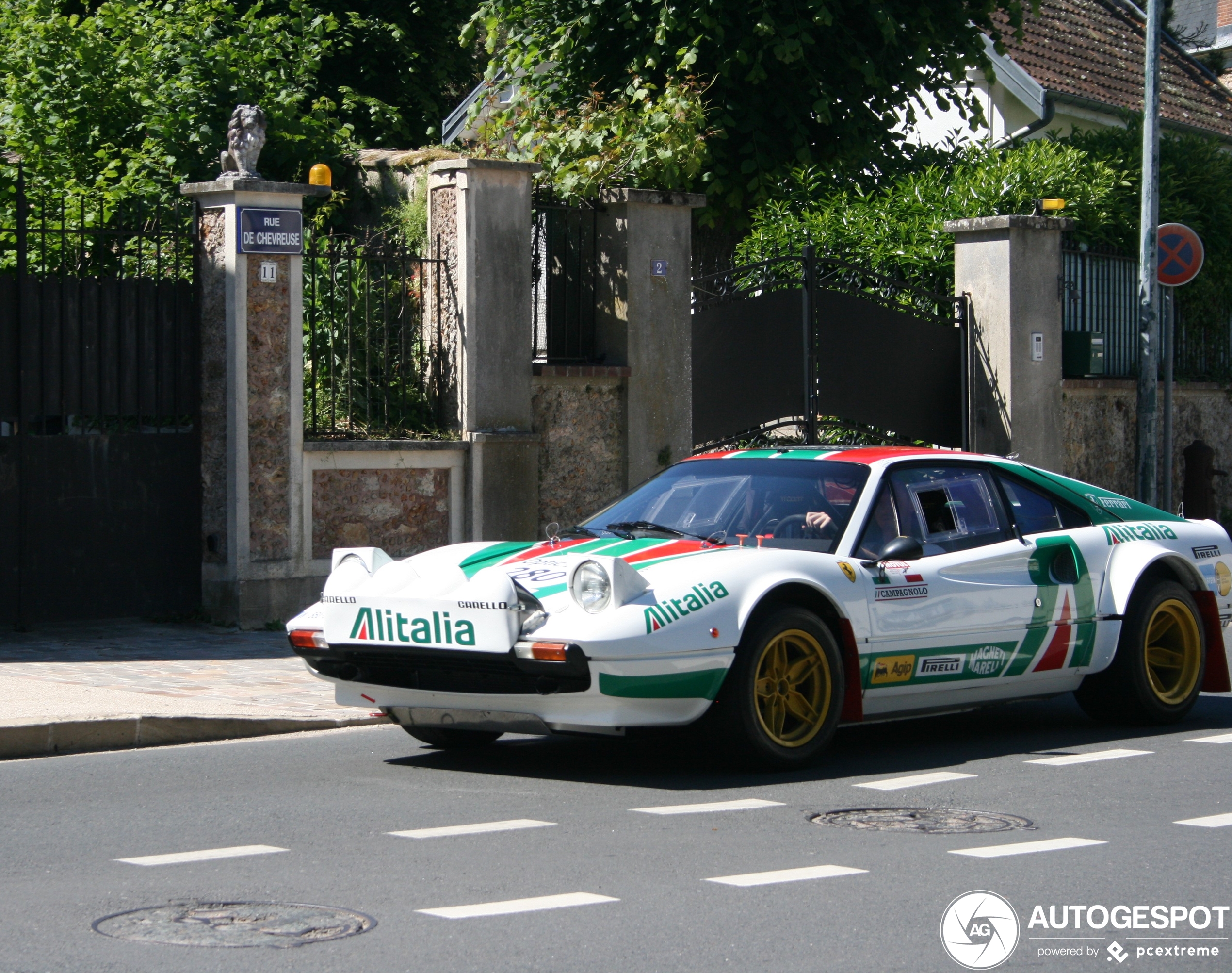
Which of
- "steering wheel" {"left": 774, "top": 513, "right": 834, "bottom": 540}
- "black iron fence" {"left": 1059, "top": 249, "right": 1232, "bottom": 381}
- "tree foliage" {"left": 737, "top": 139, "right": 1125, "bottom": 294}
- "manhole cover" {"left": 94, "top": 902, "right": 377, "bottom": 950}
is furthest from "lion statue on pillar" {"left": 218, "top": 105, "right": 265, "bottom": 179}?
"black iron fence" {"left": 1059, "top": 249, "right": 1232, "bottom": 381}

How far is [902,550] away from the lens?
7711 millimetres

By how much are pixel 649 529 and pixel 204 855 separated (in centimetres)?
287

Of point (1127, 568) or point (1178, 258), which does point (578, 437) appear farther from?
point (1178, 258)

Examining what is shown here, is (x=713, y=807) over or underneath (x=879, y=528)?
underneath

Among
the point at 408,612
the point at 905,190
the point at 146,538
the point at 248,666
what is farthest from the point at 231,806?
the point at 905,190

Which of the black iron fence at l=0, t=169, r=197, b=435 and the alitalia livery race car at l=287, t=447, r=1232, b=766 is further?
the black iron fence at l=0, t=169, r=197, b=435

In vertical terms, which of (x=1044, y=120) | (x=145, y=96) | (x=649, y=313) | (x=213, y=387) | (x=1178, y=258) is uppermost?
(x=1044, y=120)

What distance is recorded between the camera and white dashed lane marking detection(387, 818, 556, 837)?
6.22 metres

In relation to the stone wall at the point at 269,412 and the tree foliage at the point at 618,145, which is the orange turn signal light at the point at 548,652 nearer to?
the stone wall at the point at 269,412

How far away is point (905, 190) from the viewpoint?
689 inches

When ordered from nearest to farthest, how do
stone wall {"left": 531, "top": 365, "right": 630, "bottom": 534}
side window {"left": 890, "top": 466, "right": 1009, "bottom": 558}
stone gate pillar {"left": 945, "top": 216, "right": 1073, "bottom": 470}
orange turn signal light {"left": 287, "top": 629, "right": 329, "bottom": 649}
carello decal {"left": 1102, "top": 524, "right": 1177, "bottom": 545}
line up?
orange turn signal light {"left": 287, "top": 629, "right": 329, "bottom": 649} → side window {"left": 890, "top": 466, "right": 1009, "bottom": 558} → carello decal {"left": 1102, "top": 524, "right": 1177, "bottom": 545} → stone wall {"left": 531, "top": 365, "right": 630, "bottom": 534} → stone gate pillar {"left": 945, "top": 216, "right": 1073, "bottom": 470}

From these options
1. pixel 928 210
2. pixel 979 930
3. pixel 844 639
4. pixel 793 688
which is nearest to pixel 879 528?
pixel 844 639

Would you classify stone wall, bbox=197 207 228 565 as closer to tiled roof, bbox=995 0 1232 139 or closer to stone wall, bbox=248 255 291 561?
stone wall, bbox=248 255 291 561

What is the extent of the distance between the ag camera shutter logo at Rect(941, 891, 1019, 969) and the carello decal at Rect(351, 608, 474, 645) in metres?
2.53
